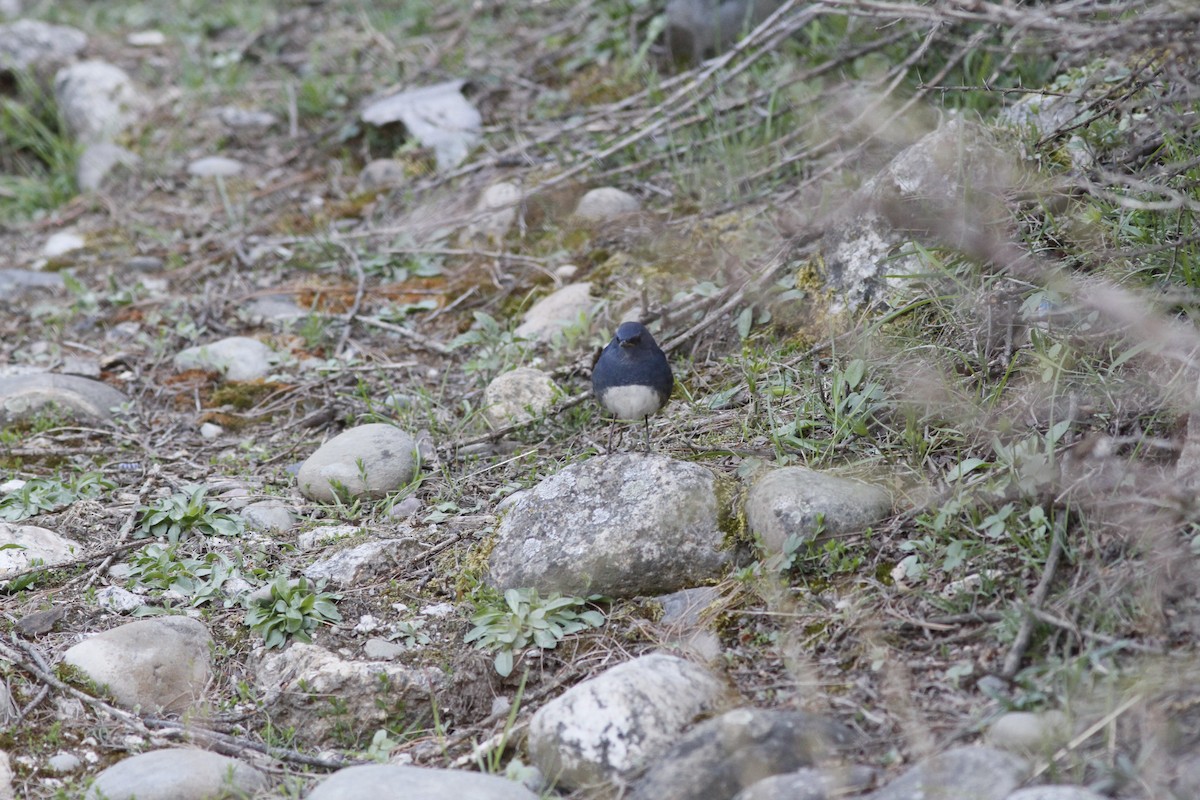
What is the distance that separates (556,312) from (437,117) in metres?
2.02

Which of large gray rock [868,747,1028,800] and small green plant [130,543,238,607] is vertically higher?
large gray rock [868,747,1028,800]

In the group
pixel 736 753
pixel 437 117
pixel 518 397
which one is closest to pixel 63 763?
pixel 736 753

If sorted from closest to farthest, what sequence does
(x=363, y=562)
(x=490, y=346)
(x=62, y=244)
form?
A: (x=363, y=562), (x=490, y=346), (x=62, y=244)

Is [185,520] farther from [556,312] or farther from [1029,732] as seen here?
[1029,732]

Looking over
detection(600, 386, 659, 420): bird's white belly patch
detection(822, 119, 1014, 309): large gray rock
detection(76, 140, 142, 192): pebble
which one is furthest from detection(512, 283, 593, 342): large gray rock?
detection(76, 140, 142, 192): pebble

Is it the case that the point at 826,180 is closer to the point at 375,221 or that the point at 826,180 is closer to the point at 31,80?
the point at 375,221

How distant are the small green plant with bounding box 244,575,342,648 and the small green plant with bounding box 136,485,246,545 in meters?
0.49

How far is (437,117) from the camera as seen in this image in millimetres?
5977

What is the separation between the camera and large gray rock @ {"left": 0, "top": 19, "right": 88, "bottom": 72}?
716cm

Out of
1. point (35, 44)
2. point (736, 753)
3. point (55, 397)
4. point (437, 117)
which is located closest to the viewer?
point (736, 753)

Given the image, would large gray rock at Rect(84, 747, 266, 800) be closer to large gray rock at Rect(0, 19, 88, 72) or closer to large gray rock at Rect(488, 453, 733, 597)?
large gray rock at Rect(488, 453, 733, 597)

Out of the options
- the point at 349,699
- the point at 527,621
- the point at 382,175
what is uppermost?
the point at 382,175

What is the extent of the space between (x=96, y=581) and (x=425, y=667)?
110cm

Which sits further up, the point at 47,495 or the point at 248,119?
the point at 248,119
